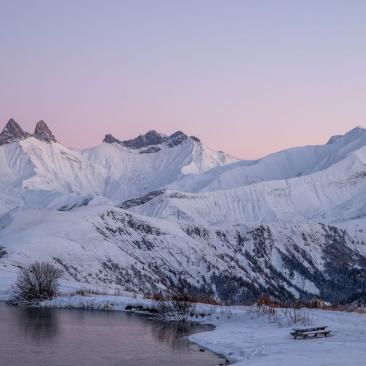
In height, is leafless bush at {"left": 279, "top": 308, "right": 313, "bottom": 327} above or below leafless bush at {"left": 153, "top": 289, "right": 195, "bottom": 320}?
below

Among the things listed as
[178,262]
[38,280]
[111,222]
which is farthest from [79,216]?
[38,280]

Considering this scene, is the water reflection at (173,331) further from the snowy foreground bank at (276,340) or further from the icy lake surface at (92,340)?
the snowy foreground bank at (276,340)

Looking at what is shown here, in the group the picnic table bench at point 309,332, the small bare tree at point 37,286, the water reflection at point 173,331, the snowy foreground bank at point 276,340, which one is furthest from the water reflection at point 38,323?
the picnic table bench at point 309,332

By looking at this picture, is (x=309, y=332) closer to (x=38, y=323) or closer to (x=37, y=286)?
(x=38, y=323)

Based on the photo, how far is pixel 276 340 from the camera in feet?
117

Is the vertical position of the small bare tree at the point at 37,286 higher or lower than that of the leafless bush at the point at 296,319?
higher

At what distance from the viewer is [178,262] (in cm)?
18562

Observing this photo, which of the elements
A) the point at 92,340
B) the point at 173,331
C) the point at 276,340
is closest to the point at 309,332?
the point at 276,340

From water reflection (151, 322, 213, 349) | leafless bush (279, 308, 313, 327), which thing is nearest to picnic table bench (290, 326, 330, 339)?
leafless bush (279, 308, 313, 327)

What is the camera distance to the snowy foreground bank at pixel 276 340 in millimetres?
29172

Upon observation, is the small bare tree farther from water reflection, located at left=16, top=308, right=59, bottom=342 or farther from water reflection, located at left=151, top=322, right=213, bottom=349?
water reflection, located at left=151, top=322, right=213, bottom=349

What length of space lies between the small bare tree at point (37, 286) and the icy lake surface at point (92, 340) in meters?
6.41

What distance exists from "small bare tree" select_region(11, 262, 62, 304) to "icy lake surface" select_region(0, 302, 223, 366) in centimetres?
641

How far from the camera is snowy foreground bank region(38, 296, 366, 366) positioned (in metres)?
29.2
